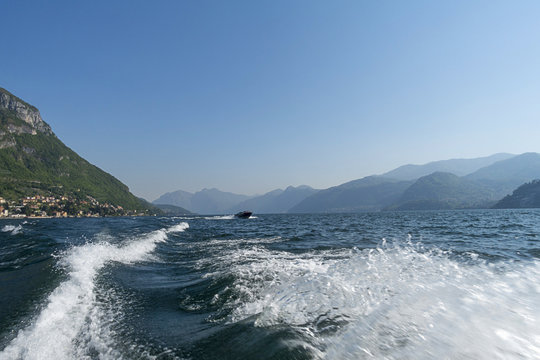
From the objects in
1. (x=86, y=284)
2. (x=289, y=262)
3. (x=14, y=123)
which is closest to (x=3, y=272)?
(x=86, y=284)

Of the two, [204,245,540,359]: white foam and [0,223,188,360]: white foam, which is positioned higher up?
[0,223,188,360]: white foam

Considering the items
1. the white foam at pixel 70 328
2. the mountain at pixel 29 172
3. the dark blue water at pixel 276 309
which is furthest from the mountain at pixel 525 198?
the mountain at pixel 29 172

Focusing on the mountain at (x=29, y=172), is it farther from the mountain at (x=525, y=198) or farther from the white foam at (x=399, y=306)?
the mountain at (x=525, y=198)

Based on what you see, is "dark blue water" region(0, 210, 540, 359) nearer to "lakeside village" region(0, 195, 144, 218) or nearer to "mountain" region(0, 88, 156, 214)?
"lakeside village" region(0, 195, 144, 218)

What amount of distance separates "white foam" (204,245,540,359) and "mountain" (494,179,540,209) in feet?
626

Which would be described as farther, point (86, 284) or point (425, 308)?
point (86, 284)

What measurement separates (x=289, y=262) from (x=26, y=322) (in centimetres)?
789

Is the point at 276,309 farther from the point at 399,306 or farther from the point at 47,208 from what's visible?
the point at 47,208

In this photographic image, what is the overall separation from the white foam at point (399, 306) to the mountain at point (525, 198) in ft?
626

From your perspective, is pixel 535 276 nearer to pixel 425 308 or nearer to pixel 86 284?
pixel 425 308

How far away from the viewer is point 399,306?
19.3 feet

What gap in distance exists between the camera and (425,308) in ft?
19.0

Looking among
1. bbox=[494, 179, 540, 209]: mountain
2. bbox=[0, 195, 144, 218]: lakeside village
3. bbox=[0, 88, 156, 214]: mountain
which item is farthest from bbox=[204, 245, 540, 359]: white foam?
bbox=[494, 179, 540, 209]: mountain

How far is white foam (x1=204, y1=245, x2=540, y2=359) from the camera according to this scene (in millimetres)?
4207
